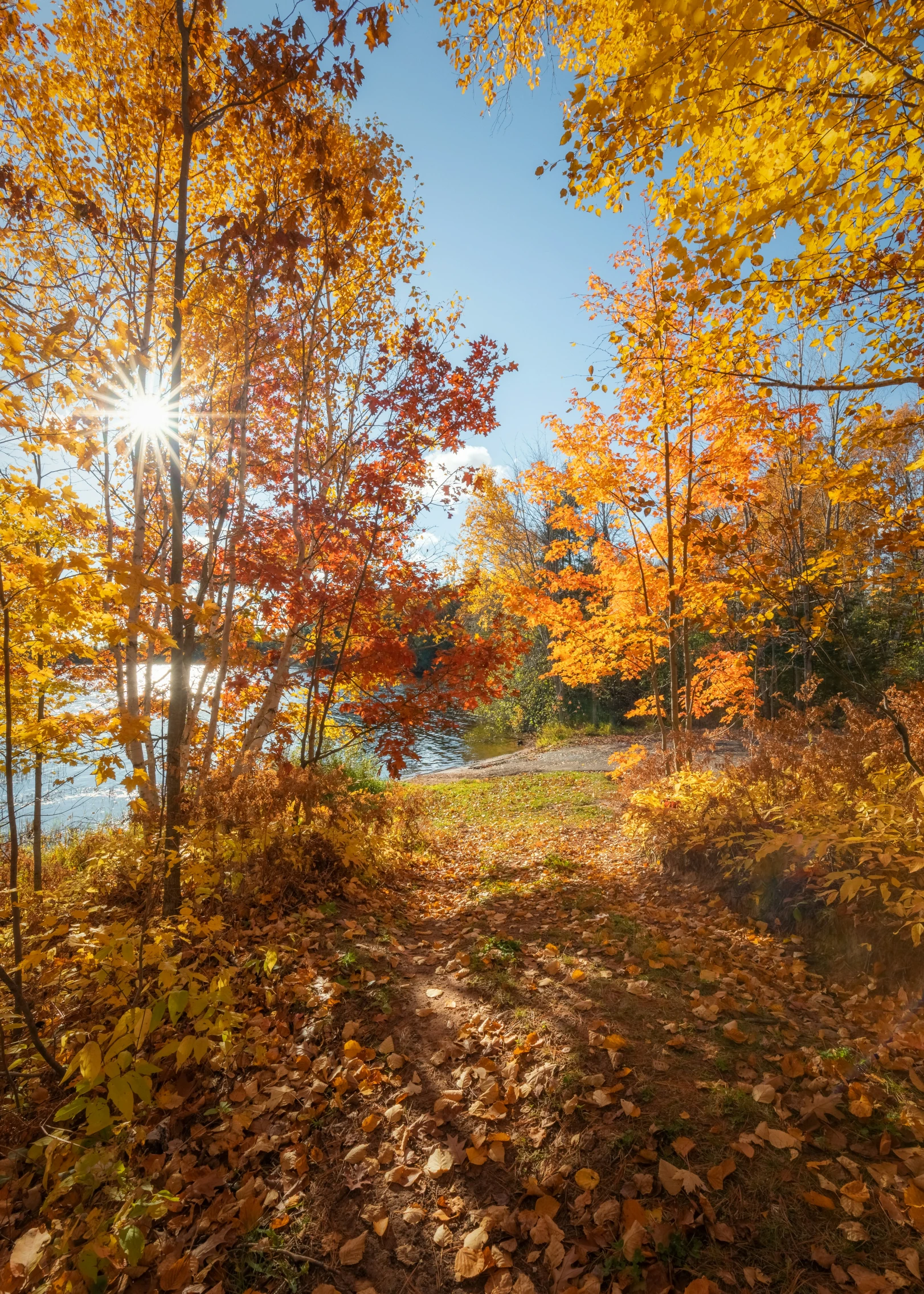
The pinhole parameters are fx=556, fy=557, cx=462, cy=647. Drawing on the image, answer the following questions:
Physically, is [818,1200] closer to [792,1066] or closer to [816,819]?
[792,1066]


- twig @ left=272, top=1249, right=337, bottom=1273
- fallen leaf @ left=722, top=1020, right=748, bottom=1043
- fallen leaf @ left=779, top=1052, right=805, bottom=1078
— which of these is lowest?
twig @ left=272, top=1249, right=337, bottom=1273

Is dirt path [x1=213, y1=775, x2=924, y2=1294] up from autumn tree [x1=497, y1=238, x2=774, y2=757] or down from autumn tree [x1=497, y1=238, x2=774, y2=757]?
down

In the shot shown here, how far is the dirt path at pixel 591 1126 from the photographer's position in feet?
6.36

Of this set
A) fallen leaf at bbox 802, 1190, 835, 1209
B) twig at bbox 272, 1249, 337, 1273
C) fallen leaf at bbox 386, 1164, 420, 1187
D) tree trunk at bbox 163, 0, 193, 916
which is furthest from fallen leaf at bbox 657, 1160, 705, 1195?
tree trunk at bbox 163, 0, 193, 916

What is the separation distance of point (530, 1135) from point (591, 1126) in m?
0.26

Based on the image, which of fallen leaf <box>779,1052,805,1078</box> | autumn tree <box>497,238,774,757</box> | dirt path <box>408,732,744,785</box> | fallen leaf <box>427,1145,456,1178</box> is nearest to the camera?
fallen leaf <box>427,1145,456,1178</box>

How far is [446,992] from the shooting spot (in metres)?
3.48

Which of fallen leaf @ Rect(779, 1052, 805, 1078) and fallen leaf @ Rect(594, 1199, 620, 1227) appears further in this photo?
fallen leaf @ Rect(779, 1052, 805, 1078)

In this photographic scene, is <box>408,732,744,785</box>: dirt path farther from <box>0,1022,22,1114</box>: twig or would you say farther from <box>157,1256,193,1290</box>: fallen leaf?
<box>0,1022,22,1114</box>: twig

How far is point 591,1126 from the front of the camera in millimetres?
2354

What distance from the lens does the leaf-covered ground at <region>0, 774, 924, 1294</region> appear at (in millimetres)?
1954

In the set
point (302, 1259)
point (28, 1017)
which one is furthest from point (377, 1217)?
point (28, 1017)

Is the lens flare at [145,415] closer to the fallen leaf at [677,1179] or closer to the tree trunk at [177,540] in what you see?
the tree trunk at [177,540]

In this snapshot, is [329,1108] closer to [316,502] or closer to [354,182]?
[316,502]
